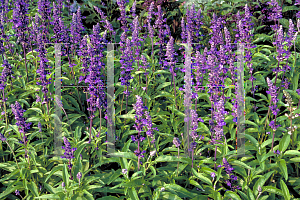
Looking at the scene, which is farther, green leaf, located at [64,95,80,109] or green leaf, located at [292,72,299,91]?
green leaf, located at [292,72,299,91]

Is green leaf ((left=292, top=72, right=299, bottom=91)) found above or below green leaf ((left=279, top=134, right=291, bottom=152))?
above

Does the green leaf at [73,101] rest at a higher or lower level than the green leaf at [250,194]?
A: higher

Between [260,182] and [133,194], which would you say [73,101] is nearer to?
[133,194]

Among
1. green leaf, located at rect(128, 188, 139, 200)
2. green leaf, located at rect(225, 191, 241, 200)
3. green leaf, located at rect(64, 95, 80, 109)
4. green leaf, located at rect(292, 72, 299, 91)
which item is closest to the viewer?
green leaf, located at rect(128, 188, 139, 200)

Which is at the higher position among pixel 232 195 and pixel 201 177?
pixel 201 177

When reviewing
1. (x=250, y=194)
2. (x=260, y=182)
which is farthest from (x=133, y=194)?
(x=260, y=182)

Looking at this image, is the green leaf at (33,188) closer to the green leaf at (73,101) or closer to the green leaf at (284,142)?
the green leaf at (73,101)

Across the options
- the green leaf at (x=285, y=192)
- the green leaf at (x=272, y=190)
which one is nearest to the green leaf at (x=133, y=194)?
the green leaf at (x=272, y=190)

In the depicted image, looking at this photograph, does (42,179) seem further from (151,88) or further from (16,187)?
(151,88)

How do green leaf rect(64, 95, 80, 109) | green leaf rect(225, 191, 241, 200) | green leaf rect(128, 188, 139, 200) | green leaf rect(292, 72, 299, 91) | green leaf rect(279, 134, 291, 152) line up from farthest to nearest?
1. green leaf rect(292, 72, 299, 91)
2. green leaf rect(64, 95, 80, 109)
3. green leaf rect(279, 134, 291, 152)
4. green leaf rect(225, 191, 241, 200)
5. green leaf rect(128, 188, 139, 200)

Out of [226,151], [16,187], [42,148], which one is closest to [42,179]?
[16,187]

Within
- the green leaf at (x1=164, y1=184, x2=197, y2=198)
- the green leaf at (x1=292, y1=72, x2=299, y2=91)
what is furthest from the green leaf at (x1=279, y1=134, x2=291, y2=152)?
the green leaf at (x1=292, y1=72, x2=299, y2=91)

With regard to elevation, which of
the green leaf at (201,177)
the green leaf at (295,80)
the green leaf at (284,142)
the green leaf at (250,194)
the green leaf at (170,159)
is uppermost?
the green leaf at (295,80)

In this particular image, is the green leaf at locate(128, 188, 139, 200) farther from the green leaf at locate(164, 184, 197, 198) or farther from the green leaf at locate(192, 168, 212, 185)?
the green leaf at locate(192, 168, 212, 185)
